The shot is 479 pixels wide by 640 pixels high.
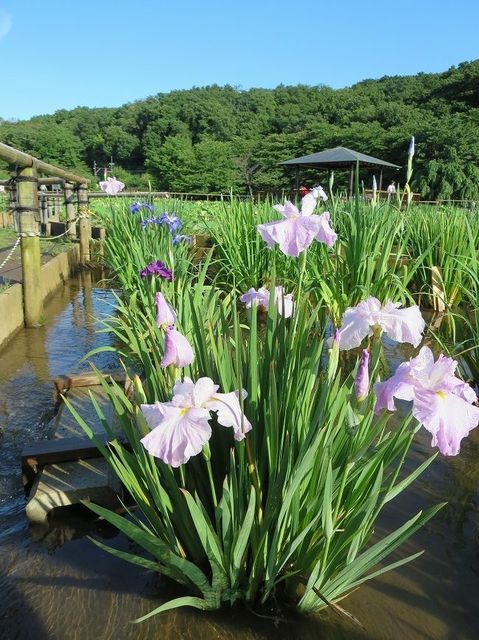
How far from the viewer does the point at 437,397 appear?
2.89 feet

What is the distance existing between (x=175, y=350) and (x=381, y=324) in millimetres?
444

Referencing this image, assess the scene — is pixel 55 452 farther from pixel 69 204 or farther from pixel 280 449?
pixel 69 204

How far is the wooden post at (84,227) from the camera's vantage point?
6785mm

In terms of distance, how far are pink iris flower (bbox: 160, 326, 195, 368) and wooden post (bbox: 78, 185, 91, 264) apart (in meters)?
6.08

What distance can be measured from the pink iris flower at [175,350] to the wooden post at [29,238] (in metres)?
2.89

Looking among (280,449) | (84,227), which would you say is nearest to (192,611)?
(280,449)

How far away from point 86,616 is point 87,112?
76996 millimetres

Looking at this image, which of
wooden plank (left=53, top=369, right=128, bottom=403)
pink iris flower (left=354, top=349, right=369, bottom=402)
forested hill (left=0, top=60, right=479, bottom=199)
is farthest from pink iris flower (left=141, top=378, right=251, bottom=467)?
forested hill (left=0, top=60, right=479, bottom=199)

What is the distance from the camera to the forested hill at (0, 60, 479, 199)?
105 feet

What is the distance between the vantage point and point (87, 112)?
6894 cm

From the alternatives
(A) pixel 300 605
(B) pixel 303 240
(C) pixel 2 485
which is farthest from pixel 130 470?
(C) pixel 2 485

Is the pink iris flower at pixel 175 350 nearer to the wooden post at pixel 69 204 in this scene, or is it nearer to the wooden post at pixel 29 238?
the wooden post at pixel 29 238

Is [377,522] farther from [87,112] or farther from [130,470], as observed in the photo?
[87,112]

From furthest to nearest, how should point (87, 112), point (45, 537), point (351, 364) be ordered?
1. point (87, 112)
2. point (351, 364)
3. point (45, 537)
